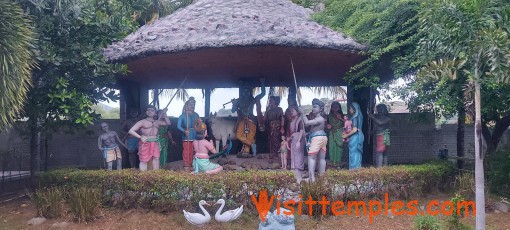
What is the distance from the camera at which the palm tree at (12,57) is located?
23.8 feet

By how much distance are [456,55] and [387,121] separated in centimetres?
391

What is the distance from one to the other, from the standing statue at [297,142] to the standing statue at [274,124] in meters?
1.57

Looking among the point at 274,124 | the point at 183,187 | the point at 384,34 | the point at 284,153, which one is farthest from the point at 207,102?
the point at 183,187

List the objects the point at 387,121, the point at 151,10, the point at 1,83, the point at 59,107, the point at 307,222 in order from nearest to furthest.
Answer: the point at 1,83 < the point at 307,222 < the point at 59,107 < the point at 387,121 < the point at 151,10

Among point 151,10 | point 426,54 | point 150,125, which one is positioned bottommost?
point 150,125

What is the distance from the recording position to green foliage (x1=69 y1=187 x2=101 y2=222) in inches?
318

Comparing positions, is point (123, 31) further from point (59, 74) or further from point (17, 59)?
point (17, 59)

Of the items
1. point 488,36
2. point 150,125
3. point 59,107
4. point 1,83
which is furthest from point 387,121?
point 1,83

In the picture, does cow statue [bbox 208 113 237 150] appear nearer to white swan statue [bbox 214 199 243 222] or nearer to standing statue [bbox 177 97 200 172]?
standing statue [bbox 177 97 200 172]

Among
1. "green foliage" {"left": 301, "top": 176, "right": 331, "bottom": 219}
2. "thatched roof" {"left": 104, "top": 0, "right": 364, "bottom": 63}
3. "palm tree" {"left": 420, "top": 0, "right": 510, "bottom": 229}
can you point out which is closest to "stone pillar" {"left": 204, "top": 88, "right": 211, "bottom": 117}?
"thatched roof" {"left": 104, "top": 0, "right": 364, "bottom": 63}

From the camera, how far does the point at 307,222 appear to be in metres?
7.82

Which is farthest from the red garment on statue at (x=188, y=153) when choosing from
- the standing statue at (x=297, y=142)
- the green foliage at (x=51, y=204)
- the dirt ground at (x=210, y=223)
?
the green foliage at (x=51, y=204)

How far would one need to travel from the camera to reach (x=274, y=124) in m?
12.5

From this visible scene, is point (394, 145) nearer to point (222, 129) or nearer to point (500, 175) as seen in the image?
point (500, 175)
